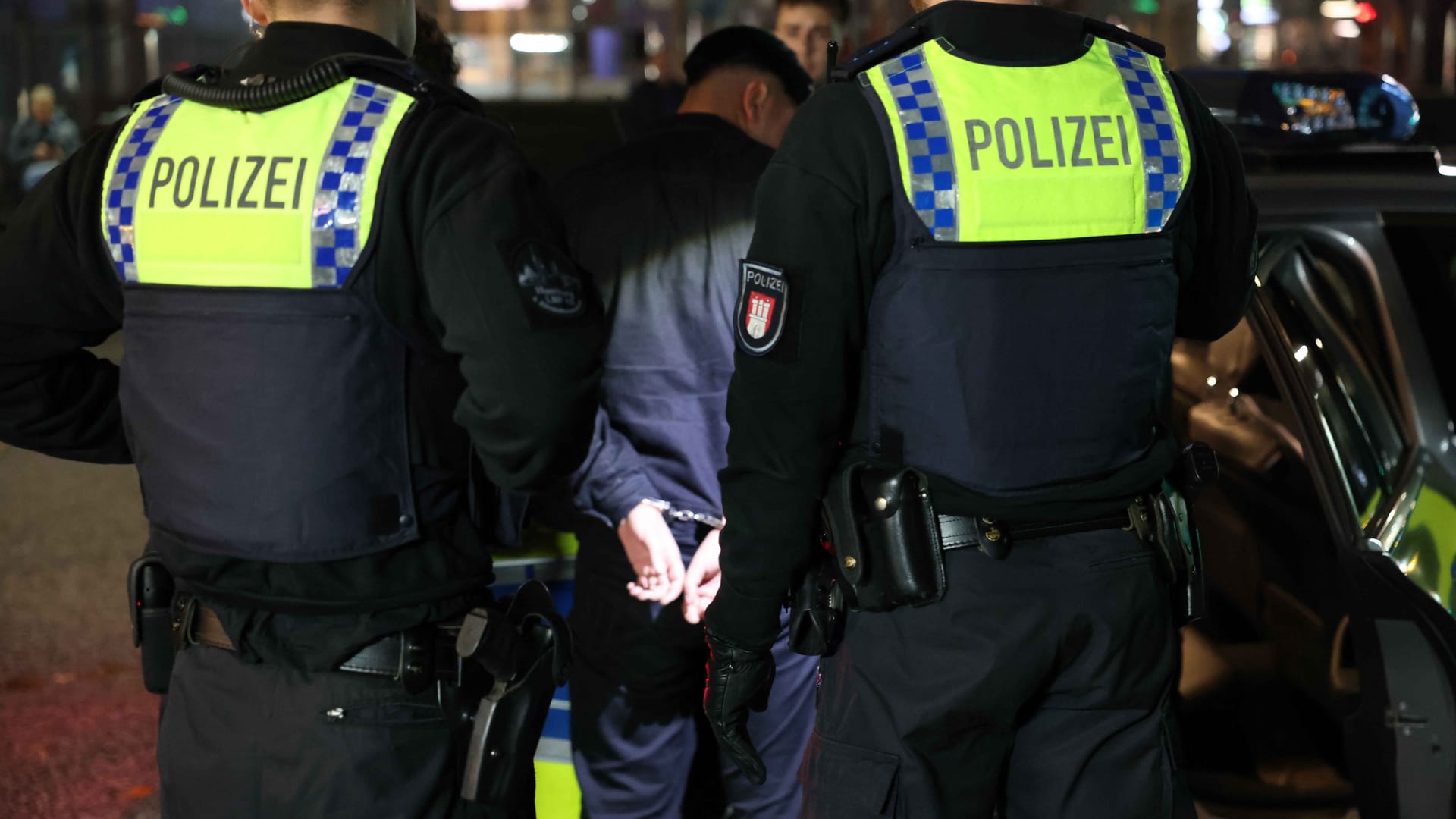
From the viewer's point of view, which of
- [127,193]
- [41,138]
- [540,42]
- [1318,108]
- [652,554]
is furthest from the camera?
[540,42]

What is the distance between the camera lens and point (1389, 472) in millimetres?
2410

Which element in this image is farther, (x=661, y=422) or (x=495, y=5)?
(x=495, y=5)

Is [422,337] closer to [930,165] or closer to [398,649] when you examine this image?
[398,649]

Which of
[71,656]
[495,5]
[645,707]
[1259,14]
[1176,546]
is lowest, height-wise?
[495,5]

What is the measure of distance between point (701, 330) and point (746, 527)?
723 millimetres

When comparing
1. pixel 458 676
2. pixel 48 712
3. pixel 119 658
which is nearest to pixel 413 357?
pixel 458 676

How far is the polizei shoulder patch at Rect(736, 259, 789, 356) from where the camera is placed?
66.8 inches

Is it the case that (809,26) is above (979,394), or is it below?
below

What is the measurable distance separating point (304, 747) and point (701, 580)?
89 cm

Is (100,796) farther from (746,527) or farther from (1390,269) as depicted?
(1390,269)

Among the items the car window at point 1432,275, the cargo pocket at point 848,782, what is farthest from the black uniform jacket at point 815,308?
the car window at point 1432,275

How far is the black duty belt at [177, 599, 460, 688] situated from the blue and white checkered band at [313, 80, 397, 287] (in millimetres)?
444

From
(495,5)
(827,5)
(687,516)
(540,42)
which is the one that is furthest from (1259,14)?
(687,516)

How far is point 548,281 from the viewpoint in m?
1.60
